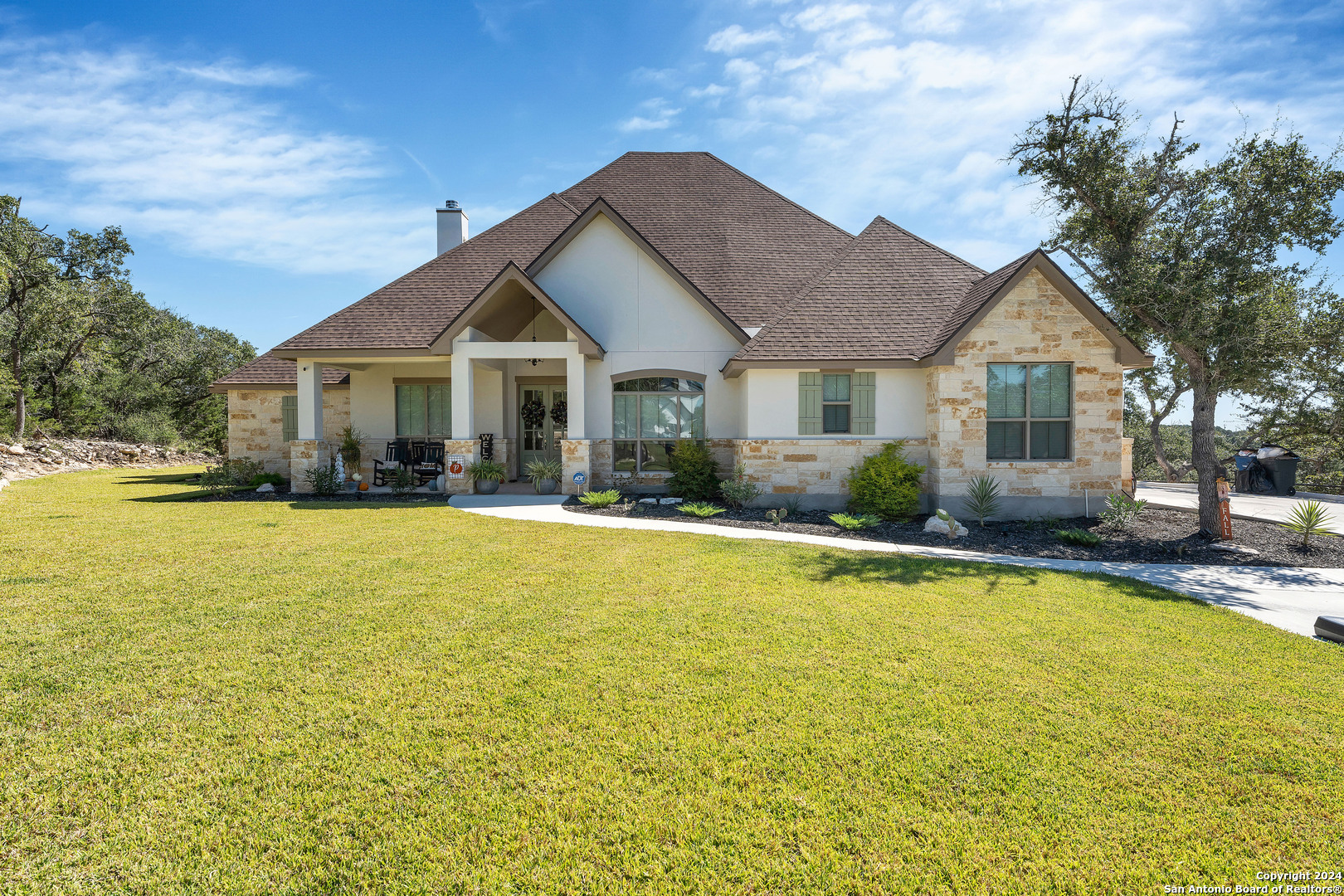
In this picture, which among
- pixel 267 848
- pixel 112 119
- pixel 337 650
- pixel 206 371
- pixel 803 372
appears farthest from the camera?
pixel 206 371

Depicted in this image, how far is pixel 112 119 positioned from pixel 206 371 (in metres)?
26.7

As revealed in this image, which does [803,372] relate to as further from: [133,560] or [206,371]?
[206,371]

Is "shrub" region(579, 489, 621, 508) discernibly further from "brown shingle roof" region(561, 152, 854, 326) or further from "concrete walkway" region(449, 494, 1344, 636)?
"brown shingle roof" region(561, 152, 854, 326)

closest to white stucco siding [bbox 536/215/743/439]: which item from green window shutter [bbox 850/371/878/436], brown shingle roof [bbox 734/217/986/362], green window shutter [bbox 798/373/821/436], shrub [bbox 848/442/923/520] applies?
brown shingle roof [bbox 734/217/986/362]

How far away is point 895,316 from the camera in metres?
13.4

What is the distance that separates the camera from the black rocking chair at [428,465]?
1502 centimetres

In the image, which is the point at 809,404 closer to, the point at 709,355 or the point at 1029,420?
the point at 709,355

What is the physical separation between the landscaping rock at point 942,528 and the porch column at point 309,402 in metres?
14.2

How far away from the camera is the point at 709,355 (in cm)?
1491

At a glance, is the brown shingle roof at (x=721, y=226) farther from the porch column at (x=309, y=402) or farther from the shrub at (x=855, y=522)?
the porch column at (x=309, y=402)

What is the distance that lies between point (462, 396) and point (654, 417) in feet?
15.4

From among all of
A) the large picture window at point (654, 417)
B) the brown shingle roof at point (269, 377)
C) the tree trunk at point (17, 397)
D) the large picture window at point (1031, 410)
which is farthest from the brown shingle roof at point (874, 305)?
the tree trunk at point (17, 397)

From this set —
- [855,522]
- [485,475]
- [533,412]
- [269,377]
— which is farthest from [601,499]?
[269,377]

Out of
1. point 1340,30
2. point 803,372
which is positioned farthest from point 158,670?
point 1340,30
